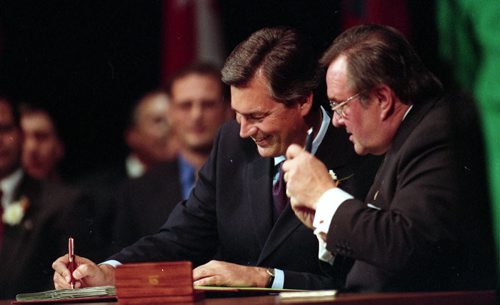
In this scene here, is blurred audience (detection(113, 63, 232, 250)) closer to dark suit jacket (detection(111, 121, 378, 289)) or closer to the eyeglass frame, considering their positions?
dark suit jacket (detection(111, 121, 378, 289))

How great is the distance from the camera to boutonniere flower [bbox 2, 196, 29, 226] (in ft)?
15.4

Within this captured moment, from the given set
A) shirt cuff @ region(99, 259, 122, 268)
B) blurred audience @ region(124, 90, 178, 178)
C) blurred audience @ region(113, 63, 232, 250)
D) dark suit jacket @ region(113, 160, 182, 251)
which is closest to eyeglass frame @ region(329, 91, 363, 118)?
shirt cuff @ region(99, 259, 122, 268)

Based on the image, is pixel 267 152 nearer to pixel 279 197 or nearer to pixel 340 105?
pixel 279 197

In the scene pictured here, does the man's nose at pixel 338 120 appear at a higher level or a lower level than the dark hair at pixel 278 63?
lower

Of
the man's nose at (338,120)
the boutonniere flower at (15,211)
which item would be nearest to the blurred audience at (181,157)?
the boutonniere flower at (15,211)

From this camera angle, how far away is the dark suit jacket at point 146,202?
435cm

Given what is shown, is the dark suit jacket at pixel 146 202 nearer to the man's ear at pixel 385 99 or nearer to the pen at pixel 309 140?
the pen at pixel 309 140

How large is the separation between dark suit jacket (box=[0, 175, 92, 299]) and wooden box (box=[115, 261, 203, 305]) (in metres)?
1.87

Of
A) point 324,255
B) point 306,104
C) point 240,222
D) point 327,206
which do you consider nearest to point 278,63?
point 306,104

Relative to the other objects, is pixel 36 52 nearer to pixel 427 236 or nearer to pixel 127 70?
pixel 127 70

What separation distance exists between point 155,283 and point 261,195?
94cm

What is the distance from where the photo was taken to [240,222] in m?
3.35

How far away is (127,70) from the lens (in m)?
4.61

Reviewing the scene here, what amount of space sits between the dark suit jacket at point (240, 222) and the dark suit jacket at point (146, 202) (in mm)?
806
